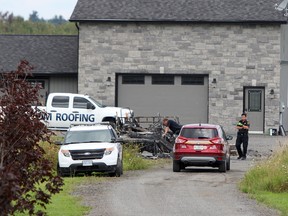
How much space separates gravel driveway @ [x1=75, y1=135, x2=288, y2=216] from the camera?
65.6ft

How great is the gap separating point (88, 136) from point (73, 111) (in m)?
15.1

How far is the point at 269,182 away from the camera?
957 inches

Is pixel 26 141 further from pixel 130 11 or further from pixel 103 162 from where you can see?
pixel 130 11

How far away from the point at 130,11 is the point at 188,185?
26.7 m

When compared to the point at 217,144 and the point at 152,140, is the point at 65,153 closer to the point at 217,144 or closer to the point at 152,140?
the point at 217,144

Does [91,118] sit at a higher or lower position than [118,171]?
higher

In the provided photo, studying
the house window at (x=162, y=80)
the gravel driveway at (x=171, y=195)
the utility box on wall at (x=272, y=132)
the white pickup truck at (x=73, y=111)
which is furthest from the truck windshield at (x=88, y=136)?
the house window at (x=162, y=80)

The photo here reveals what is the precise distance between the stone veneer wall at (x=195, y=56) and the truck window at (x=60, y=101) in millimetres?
5895

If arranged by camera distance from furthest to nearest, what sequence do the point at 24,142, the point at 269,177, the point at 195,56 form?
1. the point at 195,56
2. the point at 269,177
3. the point at 24,142

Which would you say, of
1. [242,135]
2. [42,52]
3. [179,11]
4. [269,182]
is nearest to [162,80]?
[179,11]

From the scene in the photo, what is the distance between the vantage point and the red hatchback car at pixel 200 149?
31.1m

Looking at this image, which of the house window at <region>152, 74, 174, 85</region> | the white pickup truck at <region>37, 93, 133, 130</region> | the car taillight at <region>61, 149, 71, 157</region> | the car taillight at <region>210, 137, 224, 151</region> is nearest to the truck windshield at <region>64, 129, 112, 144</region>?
the car taillight at <region>61, 149, 71, 157</region>

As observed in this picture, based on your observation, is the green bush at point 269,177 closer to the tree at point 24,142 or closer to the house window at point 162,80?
the tree at point 24,142

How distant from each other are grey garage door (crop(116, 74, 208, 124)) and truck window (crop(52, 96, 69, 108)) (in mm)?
6577
